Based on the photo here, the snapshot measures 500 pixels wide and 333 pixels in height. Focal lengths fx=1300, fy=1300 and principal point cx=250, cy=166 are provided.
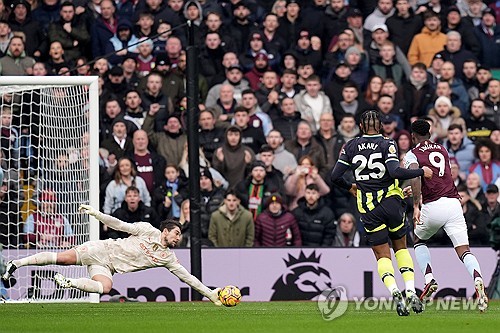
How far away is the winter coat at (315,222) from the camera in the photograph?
64.2ft

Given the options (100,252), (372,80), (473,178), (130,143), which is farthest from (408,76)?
(100,252)

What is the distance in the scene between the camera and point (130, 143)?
66.0ft

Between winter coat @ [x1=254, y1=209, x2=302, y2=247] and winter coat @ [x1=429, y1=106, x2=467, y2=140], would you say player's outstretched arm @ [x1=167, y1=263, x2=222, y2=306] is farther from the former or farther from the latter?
winter coat @ [x1=429, y1=106, x2=467, y2=140]

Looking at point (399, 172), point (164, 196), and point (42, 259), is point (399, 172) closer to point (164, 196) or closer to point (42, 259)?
point (42, 259)

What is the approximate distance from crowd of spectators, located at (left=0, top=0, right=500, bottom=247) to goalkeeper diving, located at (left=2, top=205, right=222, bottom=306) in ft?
8.82

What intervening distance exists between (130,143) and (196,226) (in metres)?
2.38

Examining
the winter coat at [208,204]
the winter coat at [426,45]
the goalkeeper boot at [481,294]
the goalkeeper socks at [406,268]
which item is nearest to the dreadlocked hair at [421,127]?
the goalkeeper socks at [406,268]

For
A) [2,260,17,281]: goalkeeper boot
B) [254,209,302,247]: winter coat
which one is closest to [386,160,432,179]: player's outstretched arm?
[2,260,17,281]: goalkeeper boot

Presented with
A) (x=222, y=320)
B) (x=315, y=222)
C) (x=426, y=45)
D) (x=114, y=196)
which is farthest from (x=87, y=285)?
(x=426, y=45)

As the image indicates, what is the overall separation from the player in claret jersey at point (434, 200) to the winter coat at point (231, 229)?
4.56 m

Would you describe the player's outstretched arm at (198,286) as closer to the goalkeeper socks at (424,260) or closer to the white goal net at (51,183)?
the goalkeeper socks at (424,260)

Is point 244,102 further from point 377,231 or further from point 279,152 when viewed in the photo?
point 377,231

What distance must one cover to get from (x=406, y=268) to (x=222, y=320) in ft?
7.45

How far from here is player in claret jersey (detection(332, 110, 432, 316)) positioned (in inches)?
546
